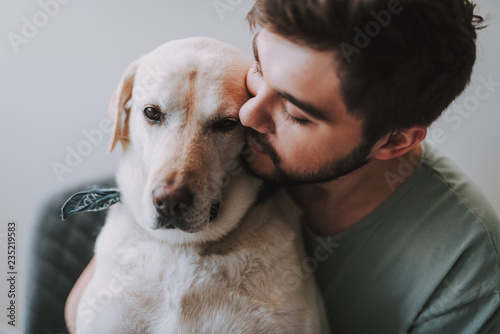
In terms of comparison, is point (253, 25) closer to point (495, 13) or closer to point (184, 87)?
point (184, 87)

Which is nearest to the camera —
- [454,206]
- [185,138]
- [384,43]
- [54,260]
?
[384,43]

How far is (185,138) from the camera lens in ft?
3.84

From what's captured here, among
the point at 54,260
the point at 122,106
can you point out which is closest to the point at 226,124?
the point at 122,106

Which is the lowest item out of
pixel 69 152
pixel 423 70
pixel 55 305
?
pixel 55 305

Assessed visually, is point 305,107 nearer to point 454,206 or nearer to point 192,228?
point 192,228

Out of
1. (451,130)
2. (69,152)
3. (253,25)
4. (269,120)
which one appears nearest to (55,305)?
(69,152)

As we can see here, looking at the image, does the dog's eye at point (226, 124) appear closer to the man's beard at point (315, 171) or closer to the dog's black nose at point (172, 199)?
the man's beard at point (315, 171)

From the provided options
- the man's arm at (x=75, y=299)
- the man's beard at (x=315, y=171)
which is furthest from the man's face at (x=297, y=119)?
the man's arm at (x=75, y=299)

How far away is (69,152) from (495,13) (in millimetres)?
2202

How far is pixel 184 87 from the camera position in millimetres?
1179

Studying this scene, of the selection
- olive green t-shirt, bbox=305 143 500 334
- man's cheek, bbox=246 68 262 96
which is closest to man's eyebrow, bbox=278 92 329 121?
man's cheek, bbox=246 68 262 96

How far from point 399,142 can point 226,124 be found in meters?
0.58

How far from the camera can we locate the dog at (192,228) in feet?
3.80

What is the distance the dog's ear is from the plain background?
1.71 feet
